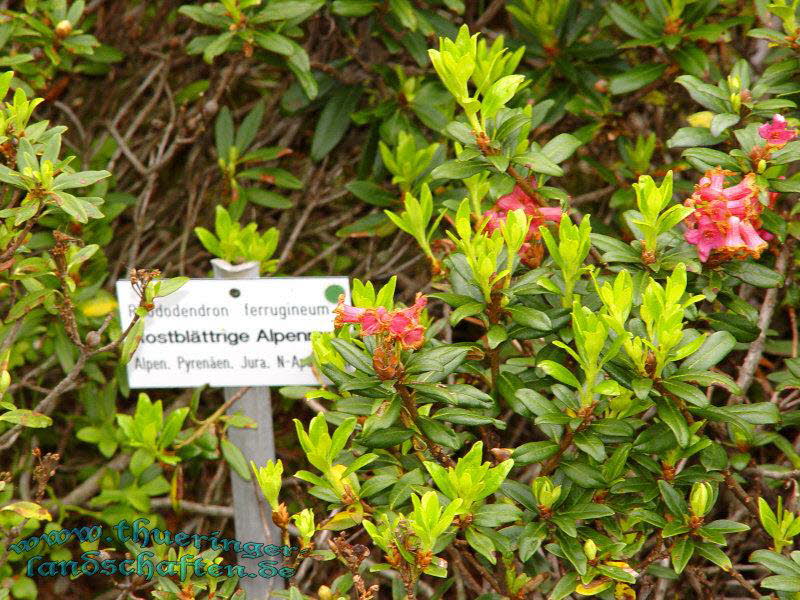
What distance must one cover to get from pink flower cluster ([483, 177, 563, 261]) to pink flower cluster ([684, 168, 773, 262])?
0.26m

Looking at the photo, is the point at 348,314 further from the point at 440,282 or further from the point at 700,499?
the point at 700,499

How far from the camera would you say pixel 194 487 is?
102 inches

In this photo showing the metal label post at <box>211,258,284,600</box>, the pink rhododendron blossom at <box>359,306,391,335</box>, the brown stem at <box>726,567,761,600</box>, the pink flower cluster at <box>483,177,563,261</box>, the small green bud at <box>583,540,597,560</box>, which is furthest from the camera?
the metal label post at <box>211,258,284,600</box>

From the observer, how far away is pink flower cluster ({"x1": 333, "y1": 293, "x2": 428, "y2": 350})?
1.45 m

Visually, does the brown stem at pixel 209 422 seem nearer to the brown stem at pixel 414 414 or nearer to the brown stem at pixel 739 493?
the brown stem at pixel 414 414

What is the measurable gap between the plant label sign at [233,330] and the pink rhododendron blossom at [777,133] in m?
0.86

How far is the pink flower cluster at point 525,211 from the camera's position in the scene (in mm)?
1762

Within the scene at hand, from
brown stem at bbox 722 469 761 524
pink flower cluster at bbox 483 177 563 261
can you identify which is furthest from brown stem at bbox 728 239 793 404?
pink flower cluster at bbox 483 177 563 261

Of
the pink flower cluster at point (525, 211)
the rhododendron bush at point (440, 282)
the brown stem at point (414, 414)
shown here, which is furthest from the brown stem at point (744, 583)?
the pink flower cluster at point (525, 211)

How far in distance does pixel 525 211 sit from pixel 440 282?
261 mm

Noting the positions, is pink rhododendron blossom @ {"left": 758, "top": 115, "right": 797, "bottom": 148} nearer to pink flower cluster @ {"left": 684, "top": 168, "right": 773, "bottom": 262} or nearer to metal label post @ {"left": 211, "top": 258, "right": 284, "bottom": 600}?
pink flower cluster @ {"left": 684, "top": 168, "right": 773, "bottom": 262}

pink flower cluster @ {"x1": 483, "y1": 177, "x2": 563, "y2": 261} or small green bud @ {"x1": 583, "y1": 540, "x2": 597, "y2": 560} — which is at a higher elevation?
pink flower cluster @ {"x1": 483, "y1": 177, "x2": 563, "y2": 261}

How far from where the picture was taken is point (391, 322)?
1.45 meters

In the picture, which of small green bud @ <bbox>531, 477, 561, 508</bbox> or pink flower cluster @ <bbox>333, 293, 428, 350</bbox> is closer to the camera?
pink flower cluster @ <bbox>333, 293, 428, 350</bbox>
